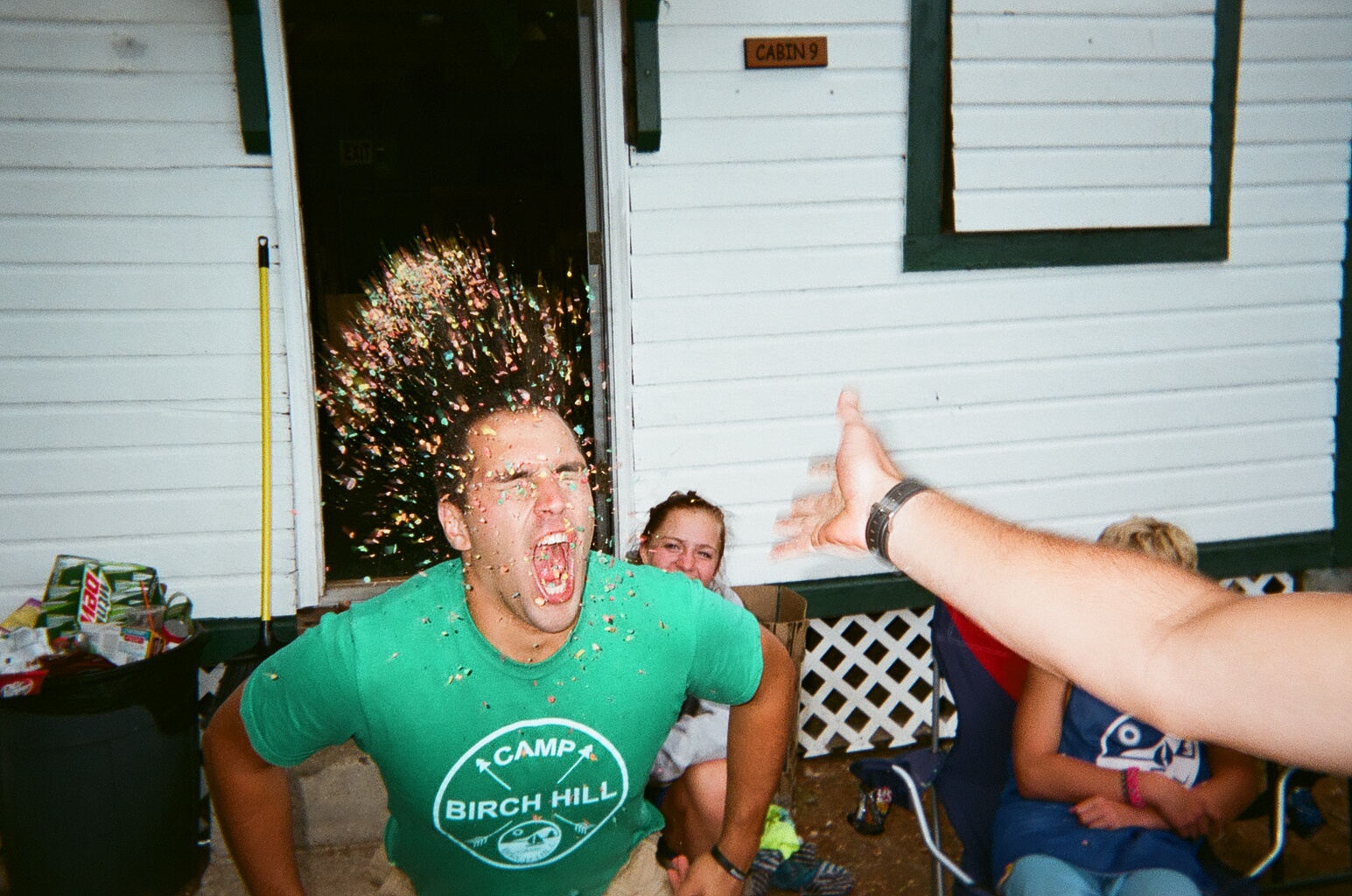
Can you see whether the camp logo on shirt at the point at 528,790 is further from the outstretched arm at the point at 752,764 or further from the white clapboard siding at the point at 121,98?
the white clapboard siding at the point at 121,98

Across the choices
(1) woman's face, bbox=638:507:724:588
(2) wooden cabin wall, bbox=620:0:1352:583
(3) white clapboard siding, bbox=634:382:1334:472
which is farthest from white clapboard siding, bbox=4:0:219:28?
(1) woman's face, bbox=638:507:724:588

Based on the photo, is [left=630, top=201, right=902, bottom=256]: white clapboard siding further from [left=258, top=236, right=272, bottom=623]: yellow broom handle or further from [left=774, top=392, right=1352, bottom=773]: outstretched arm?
[left=774, top=392, right=1352, bottom=773]: outstretched arm

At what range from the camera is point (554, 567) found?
2014 mm

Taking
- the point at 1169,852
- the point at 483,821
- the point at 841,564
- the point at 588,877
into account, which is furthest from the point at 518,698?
the point at 841,564

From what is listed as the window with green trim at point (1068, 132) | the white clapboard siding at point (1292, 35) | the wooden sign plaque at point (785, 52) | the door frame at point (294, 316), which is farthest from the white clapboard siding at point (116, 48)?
the white clapboard siding at point (1292, 35)

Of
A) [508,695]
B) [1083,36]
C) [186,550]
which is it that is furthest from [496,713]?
A: [1083,36]

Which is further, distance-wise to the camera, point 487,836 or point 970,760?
point 970,760

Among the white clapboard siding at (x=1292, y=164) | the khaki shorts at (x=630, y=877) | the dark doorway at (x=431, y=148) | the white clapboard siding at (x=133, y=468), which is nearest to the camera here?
the khaki shorts at (x=630, y=877)

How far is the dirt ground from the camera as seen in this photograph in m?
3.60

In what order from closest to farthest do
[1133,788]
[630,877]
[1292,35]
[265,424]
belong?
[630,877]
[1133,788]
[265,424]
[1292,35]

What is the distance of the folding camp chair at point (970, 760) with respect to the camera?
113 inches

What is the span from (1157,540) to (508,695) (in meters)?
2.13

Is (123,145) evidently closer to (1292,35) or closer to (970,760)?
(970,760)

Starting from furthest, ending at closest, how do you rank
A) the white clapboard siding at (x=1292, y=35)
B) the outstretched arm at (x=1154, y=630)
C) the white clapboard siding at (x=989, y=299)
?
the white clapboard siding at (x=1292, y=35) → the white clapboard siding at (x=989, y=299) → the outstretched arm at (x=1154, y=630)
